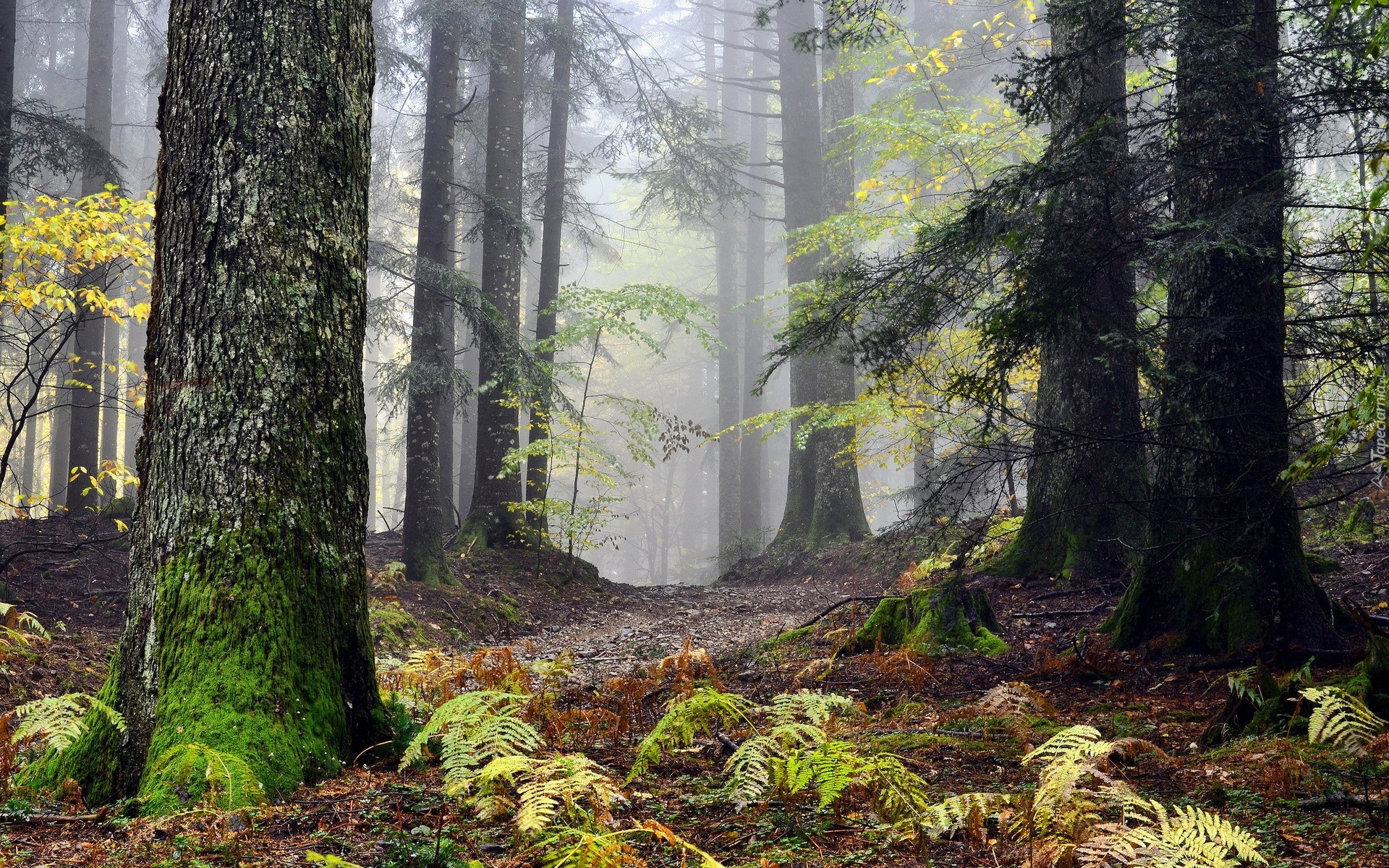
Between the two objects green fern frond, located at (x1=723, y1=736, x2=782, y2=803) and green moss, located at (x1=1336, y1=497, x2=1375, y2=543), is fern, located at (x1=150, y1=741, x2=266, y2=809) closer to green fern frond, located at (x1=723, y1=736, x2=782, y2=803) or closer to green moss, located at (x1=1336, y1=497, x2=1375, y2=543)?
green fern frond, located at (x1=723, y1=736, x2=782, y2=803)

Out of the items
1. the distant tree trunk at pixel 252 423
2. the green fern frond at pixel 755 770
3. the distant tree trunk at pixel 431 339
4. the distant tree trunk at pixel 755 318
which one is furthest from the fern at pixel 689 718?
the distant tree trunk at pixel 755 318

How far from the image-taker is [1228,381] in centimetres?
510

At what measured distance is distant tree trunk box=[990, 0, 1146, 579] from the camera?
18.0 ft

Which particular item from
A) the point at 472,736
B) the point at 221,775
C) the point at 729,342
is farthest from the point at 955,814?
the point at 729,342

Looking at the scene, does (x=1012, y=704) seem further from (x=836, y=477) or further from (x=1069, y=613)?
(x=836, y=477)

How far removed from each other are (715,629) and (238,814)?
25.7ft

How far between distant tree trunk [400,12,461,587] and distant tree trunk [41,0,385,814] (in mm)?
7315

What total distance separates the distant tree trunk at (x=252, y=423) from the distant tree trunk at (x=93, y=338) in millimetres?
10632

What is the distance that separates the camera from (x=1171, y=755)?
11.0 feet

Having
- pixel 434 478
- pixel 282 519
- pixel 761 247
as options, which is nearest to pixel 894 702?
pixel 282 519

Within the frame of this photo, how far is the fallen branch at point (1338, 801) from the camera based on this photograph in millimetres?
2432

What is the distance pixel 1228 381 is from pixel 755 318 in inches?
822

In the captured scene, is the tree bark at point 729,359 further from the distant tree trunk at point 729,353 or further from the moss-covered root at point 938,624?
the moss-covered root at point 938,624

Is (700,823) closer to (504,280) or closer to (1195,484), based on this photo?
(1195,484)
